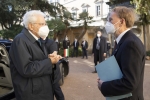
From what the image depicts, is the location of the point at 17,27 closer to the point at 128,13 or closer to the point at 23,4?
the point at 23,4

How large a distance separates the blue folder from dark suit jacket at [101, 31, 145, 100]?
46 mm

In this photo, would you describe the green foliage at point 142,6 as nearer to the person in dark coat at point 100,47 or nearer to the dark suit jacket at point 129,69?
the person in dark coat at point 100,47

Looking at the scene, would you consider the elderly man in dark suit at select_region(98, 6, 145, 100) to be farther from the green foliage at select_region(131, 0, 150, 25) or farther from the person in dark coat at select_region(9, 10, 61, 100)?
the green foliage at select_region(131, 0, 150, 25)

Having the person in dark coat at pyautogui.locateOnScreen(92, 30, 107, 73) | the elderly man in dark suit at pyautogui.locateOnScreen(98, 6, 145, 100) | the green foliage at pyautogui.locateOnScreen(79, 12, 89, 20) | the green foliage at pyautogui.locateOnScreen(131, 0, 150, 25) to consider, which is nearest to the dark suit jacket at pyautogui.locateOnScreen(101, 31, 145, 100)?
the elderly man in dark suit at pyautogui.locateOnScreen(98, 6, 145, 100)

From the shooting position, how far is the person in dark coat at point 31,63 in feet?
7.57

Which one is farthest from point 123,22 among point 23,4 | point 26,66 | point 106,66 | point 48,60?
point 23,4

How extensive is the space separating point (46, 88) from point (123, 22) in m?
1.19

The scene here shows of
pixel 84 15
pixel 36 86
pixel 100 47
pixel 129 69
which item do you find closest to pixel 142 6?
pixel 100 47

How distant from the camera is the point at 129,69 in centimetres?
185

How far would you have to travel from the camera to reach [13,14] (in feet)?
64.0

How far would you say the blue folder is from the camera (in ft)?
6.47

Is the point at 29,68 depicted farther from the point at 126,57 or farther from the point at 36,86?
the point at 126,57

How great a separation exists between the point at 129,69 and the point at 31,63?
3.56 feet

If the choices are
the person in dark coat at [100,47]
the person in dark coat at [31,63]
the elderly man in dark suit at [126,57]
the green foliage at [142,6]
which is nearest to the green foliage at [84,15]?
the green foliage at [142,6]
